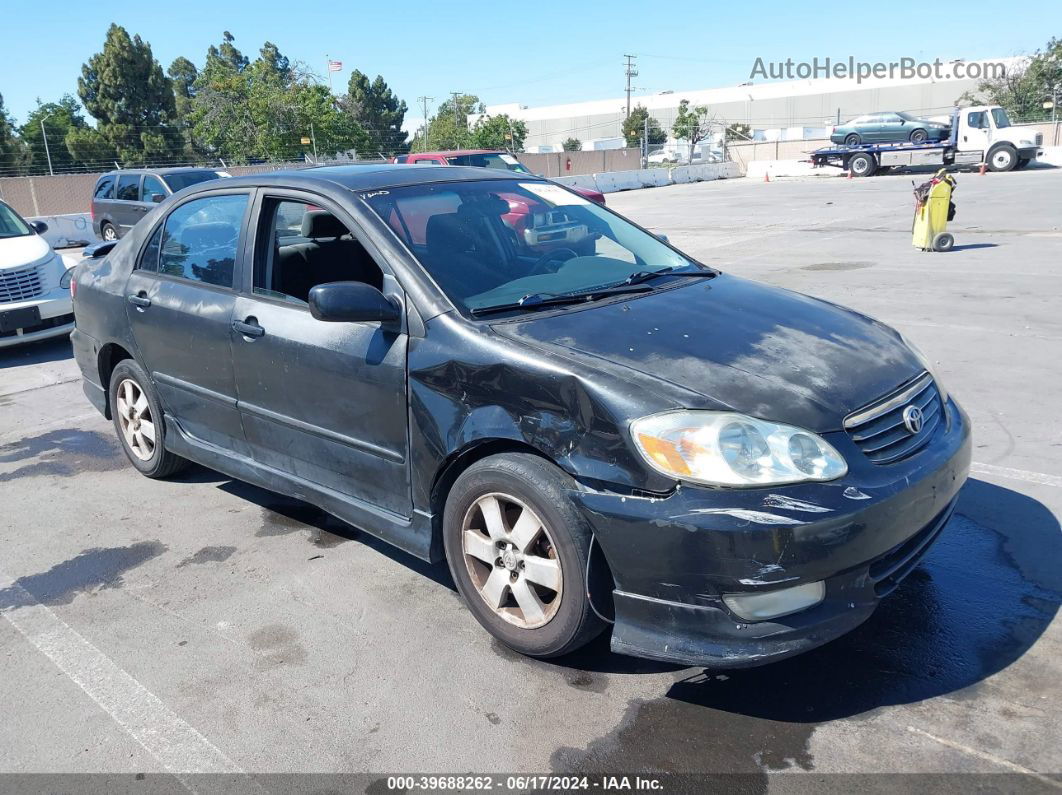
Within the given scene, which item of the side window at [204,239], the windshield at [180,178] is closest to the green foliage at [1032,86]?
the windshield at [180,178]

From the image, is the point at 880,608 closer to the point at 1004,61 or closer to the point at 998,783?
the point at 998,783

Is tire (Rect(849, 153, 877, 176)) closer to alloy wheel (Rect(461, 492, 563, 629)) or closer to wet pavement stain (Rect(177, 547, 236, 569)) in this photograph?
wet pavement stain (Rect(177, 547, 236, 569))

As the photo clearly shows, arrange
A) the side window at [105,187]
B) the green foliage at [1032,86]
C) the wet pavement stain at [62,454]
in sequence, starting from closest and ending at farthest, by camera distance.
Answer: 1. the wet pavement stain at [62,454]
2. the side window at [105,187]
3. the green foliage at [1032,86]

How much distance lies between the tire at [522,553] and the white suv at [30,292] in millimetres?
7465

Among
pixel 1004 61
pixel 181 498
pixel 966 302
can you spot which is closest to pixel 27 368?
pixel 181 498

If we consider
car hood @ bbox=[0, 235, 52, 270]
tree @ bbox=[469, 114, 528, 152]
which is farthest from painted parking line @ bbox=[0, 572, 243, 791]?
tree @ bbox=[469, 114, 528, 152]

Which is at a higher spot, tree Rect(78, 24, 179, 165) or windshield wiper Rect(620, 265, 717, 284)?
tree Rect(78, 24, 179, 165)

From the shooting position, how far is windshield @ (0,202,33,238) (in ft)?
31.9

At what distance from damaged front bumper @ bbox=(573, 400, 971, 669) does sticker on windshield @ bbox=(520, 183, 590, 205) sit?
209cm

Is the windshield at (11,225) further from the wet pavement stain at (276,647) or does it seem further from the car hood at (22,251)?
the wet pavement stain at (276,647)

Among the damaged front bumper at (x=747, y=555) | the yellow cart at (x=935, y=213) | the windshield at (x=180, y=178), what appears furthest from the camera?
the windshield at (x=180, y=178)

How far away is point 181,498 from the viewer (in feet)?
16.5

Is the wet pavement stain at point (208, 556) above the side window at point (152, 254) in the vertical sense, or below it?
below

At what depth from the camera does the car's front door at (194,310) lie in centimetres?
425
